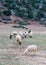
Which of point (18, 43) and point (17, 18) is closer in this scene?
point (18, 43)

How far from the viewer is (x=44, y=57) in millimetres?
11961

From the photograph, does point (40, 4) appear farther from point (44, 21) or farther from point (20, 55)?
point (20, 55)

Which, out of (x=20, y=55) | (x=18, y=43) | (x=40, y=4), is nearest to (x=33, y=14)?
(x=40, y=4)

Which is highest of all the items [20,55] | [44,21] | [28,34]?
[20,55]

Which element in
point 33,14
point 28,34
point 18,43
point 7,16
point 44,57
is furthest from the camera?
point 33,14

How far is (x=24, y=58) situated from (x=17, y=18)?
96.0 ft

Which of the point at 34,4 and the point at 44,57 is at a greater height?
the point at 44,57

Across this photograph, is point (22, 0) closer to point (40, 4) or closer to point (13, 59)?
point (40, 4)

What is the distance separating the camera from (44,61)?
1103 centimetres

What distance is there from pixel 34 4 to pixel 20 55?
35291 millimetres

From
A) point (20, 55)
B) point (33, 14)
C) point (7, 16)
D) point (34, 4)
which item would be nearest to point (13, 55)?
point (20, 55)

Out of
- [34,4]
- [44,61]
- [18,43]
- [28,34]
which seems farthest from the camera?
[34,4]

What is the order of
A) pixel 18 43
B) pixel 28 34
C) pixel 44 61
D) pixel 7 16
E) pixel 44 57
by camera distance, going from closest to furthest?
1. pixel 44 61
2. pixel 44 57
3. pixel 18 43
4. pixel 28 34
5. pixel 7 16

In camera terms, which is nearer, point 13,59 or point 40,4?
point 13,59
